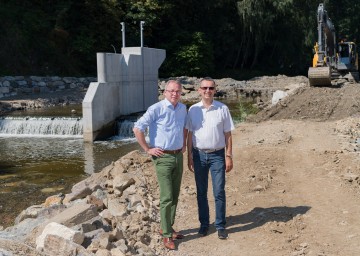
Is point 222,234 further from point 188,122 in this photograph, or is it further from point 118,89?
point 118,89

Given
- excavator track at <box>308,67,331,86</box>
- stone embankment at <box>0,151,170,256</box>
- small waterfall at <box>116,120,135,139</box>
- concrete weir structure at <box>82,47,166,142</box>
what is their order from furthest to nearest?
excavator track at <box>308,67,331,86</box> < small waterfall at <box>116,120,135,139</box> < concrete weir structure at <box>82,47,166,142</box> < stone embankment at <box>0,151,170,256</box>

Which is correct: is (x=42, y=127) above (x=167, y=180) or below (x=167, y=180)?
below

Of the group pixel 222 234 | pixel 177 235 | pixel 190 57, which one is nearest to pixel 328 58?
pixel 190 57

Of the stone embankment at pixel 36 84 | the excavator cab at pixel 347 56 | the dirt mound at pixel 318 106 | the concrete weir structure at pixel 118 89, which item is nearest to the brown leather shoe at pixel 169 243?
the dirt mound at pixel 318 106

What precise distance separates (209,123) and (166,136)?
1.77ft

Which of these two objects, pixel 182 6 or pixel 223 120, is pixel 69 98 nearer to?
pixel 182 6

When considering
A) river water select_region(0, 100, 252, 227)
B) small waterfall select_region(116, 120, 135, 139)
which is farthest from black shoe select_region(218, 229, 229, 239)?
small waterfall select_region(116, 120, 135, 139)

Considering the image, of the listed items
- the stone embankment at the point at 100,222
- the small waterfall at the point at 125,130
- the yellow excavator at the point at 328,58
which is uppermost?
the yellow excavator at the point at 328,58

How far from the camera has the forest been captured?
33.2m

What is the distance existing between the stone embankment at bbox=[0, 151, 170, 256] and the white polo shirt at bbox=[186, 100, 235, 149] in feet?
4.39

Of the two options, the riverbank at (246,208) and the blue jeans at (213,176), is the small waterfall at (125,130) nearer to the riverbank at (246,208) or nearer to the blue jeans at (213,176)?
the riverbank at (246,208)

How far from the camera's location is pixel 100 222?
6.02 metres

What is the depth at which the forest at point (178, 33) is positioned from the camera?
33188 mm

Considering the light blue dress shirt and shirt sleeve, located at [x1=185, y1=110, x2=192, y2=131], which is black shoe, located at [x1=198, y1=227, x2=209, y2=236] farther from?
shirt sleeve, located at [x1=185, y1=110, x2=192, y2=131]
